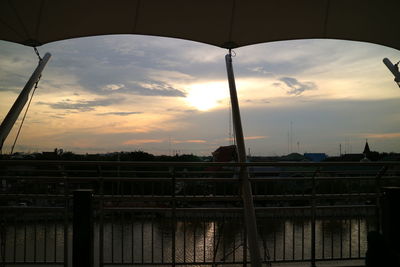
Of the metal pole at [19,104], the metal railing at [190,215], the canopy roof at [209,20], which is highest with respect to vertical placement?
the canopy roof at [209,20]

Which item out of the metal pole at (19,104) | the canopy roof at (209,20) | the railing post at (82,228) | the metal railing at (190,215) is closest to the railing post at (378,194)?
the metal railing at (190,215)

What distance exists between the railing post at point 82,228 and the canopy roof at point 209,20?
3.82 metres

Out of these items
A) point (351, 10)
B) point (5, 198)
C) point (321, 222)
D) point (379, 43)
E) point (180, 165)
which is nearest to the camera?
point (180, 165)

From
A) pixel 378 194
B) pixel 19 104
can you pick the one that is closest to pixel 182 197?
pixel 378 194

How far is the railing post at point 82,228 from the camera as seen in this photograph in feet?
13.1

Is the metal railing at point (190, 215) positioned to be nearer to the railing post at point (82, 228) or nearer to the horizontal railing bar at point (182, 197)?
the horizontal railing bar at point (182, 197)

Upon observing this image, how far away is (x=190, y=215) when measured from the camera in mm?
5215

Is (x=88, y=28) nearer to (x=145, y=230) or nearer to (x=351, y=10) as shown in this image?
(x=145, y=230)

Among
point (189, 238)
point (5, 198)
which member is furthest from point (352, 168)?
point (5, 198)

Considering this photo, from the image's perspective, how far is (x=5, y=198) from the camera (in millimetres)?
5180

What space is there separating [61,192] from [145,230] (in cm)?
128

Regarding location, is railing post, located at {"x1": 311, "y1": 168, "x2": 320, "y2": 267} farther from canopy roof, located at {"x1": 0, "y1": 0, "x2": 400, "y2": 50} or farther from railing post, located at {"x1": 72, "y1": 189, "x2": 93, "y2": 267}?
canopy roof, located at {"x1": 0, "y1": 0, "x2": 400, "y2": 50}

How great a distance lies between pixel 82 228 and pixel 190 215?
5.30ft

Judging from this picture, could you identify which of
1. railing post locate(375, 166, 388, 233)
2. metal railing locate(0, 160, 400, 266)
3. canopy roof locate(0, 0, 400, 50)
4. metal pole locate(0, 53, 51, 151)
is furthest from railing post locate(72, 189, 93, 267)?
canopy roof locate(0, 0, 400, 50)
